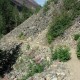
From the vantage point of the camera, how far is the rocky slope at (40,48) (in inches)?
1081

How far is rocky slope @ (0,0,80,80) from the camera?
90.1 feet

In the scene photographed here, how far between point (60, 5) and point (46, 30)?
402 cm

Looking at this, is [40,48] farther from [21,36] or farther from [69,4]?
[21,36]

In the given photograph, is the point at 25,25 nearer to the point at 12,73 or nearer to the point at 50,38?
the point at 50,38

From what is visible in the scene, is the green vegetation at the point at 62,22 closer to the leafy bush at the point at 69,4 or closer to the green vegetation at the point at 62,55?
the leafy bush at the point at 69,4

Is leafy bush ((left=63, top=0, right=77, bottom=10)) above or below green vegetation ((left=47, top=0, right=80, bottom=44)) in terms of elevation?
above

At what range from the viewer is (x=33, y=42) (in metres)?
38.6

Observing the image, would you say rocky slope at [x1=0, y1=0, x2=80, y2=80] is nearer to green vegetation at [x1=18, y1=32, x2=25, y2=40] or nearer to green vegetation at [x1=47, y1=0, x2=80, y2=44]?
green vegetation at [x1=18, y1=32, x2=25, y2=40]

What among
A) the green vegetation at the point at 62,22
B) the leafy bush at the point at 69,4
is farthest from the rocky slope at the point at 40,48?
the leafy bush at the point at 69,4

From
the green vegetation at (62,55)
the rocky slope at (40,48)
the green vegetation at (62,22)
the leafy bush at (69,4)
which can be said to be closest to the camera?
the rocky slope at (40,48)

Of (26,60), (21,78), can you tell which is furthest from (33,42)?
(21,78)

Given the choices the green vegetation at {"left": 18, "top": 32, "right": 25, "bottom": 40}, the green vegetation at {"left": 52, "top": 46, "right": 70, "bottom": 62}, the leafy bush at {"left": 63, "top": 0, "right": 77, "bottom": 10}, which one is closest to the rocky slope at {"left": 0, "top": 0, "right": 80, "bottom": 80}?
the green vegetation at {"left": 18, "top": 32, "right": 25, "bottom": 40}

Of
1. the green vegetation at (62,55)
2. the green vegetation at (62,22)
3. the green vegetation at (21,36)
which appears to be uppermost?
the green vegetation at (21,36)

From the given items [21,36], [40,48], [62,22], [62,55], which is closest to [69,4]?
[62,22]
